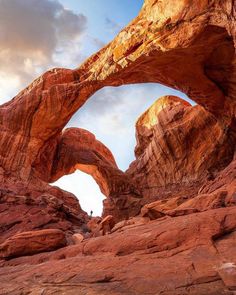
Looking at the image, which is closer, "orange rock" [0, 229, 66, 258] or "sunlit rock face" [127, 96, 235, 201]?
"orange rock" [0, 229, 66, 258]

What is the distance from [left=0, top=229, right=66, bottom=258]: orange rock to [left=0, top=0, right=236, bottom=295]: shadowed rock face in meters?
0.06

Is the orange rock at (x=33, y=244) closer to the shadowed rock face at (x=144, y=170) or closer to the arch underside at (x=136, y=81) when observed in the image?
the shadowed rock face at (x=144, y=170)

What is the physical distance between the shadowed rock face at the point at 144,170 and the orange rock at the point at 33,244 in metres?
0.06

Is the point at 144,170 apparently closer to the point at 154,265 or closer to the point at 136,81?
the point at 136,81

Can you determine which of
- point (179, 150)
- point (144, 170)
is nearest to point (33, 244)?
point (179, 150)

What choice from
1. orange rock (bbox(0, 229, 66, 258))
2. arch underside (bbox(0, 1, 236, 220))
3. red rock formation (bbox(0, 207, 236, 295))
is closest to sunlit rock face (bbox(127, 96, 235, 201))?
arch underside (bbox(0, 1, 236, 220))

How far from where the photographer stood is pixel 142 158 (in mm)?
35844

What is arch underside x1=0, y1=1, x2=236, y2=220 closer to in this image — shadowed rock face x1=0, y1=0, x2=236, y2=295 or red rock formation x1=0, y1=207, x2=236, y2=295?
shadowed rock face x1=0, y1=0, x2=236, y2=295

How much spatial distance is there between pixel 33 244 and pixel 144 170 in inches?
908

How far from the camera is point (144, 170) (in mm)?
34594

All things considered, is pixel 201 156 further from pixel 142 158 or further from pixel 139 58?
pixel 139 58

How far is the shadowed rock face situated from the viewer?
723 centimetres

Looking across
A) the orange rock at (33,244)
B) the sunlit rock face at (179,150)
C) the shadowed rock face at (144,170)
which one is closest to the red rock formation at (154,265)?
the shadowed rock face at (144,170)

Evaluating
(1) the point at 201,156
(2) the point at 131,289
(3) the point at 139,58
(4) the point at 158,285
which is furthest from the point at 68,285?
(1) the point at 201,156
